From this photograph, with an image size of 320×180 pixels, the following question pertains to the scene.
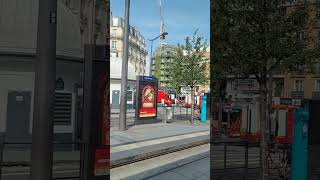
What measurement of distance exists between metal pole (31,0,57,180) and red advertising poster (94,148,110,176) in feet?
1.42

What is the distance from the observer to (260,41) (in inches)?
165

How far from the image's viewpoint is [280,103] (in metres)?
4.58

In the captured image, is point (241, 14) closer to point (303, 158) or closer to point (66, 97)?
point (303, 158)

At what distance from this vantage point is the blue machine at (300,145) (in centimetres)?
462

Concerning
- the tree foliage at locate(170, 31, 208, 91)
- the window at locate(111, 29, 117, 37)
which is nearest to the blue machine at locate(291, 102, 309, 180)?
the tree foliage at locate(170, 31, 208, 91)

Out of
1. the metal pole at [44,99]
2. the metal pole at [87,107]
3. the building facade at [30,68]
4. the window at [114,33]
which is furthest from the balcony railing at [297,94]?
the metal pole at [44,99]

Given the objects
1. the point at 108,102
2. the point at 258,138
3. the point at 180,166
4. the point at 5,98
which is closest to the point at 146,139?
the point at 180,166

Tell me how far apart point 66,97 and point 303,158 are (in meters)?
3.08

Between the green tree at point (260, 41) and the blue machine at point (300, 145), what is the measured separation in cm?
51

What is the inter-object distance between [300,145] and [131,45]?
2671 millimetres

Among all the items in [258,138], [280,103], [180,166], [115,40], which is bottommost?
[180,166]

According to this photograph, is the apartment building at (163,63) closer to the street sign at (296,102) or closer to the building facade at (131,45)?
the building facade at (131,45)

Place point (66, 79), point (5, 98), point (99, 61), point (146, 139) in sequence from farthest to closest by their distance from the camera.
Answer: point (146, 139)
point (99, 61)
point (66, 79)
point (5, 98)

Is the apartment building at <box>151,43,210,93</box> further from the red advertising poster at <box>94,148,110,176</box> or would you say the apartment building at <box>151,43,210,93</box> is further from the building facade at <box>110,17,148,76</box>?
the red advertising poster at <box>94,148,110,176</box>
